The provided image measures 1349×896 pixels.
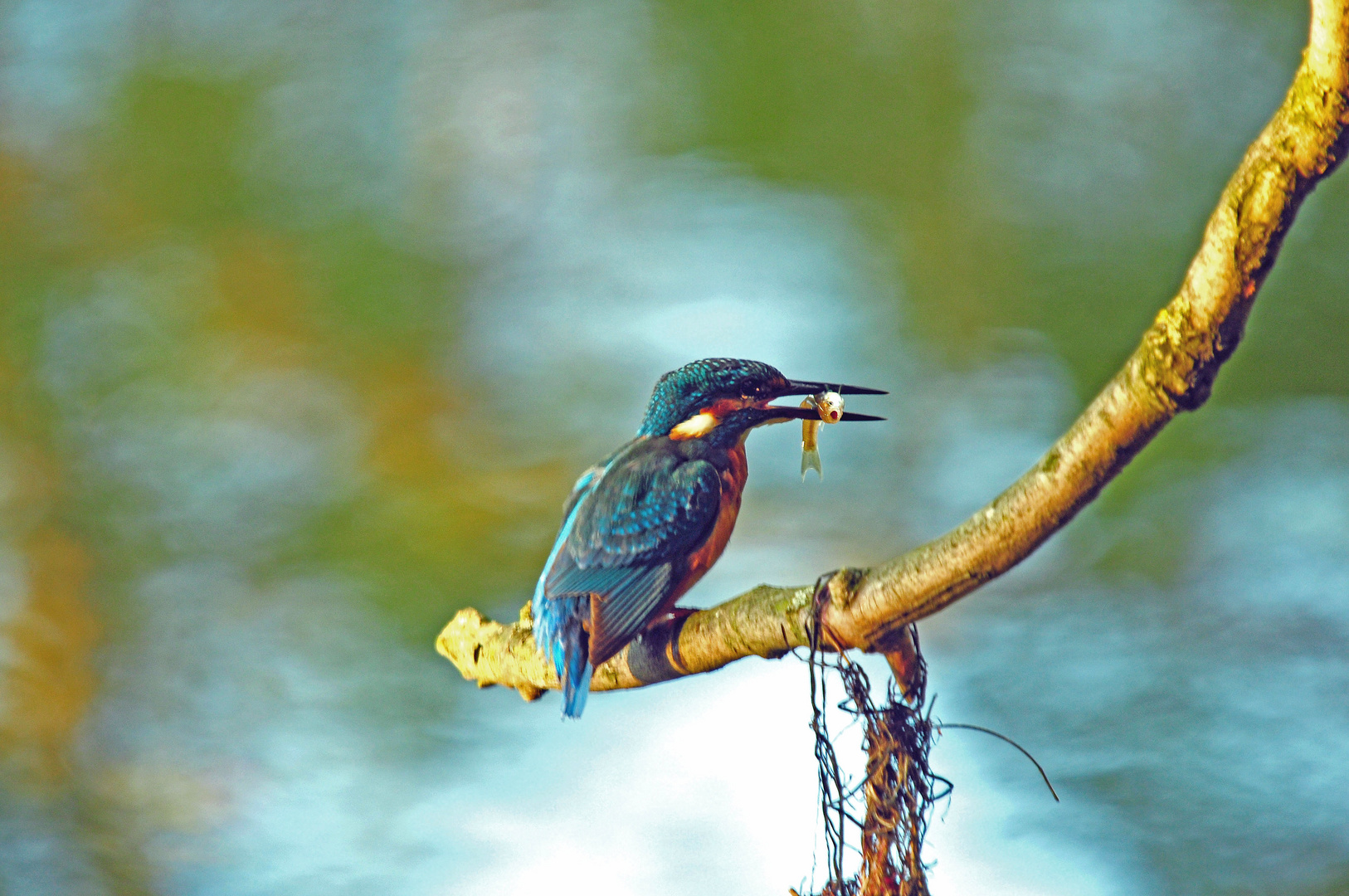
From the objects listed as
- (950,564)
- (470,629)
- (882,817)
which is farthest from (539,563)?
(950,564)

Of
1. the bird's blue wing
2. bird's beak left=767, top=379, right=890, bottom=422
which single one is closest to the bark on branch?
the bird's blue wing

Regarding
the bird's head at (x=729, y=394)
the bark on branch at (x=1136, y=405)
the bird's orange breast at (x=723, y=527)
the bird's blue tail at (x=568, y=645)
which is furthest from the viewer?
the bird's head at (x=729, y=394)

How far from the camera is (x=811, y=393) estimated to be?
2715 mm

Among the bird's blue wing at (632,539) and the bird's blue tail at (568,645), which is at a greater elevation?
the bird's blue wing at (632,539)

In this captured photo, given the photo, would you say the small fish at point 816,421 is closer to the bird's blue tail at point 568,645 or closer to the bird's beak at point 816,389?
the bird's beak at point 816,389

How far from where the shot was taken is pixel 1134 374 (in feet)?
4.48

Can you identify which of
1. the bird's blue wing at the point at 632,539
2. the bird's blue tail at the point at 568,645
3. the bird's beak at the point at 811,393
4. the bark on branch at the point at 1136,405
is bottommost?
the bark on branch at the point at 1136,405

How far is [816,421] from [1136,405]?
1286mm

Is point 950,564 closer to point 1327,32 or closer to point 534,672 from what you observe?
point 1327,32

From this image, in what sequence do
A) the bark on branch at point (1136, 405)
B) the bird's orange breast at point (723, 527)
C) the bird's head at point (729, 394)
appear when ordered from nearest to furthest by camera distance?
the bark on branch at point (1136, 405), the bird's orange breast at point (723, 527), the bird's head at point (729, 394)

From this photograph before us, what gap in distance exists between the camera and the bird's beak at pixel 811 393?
2.61 meters

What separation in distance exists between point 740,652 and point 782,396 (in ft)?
2.71

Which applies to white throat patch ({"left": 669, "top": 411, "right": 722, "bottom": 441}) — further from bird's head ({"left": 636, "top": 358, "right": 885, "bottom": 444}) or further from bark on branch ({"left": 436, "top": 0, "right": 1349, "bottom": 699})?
bark on branch ({"left": 436, "top": 0, "right": 1349, "bottom": 699})

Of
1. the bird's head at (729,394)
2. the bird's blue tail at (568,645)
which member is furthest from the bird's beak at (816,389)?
the bird's blue tail at (568,645)
